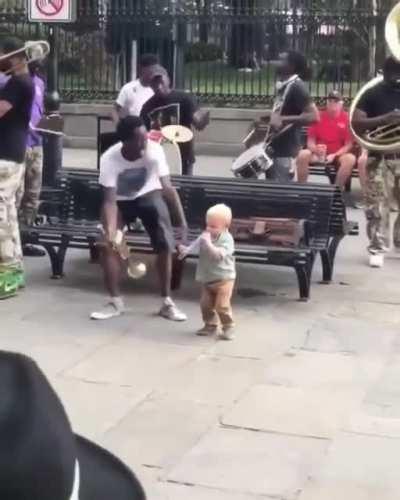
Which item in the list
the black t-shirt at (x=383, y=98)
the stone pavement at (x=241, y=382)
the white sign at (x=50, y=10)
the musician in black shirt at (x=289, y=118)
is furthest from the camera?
the white sign at (x=50, y=10)

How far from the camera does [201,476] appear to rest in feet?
15.3

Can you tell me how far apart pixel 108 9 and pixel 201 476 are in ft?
44.2

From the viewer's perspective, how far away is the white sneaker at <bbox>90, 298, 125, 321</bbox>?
7.39 m

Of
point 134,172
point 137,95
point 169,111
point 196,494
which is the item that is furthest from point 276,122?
point 196,494

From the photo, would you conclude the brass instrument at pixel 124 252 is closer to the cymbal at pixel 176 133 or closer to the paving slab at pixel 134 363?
the paving slab at pixel 134 363

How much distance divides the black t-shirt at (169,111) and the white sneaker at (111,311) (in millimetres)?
3174

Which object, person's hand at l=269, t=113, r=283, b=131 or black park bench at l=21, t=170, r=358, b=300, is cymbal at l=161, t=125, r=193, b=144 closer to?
person's hand at l=269, t=113, r=283, b=131

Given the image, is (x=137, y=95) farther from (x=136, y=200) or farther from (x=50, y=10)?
(x=136, y=200)

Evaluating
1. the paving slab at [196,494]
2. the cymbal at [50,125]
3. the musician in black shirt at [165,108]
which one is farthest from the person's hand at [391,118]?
the paving slab at [196,494]

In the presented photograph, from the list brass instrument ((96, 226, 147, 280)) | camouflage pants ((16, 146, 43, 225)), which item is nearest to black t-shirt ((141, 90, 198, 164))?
camouflage pants ((16, 146, 43, 225))

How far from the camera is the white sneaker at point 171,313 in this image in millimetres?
7320

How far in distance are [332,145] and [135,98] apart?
285cm

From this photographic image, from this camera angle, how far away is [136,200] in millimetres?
7426

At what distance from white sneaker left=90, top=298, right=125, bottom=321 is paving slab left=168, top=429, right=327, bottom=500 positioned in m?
2.33
